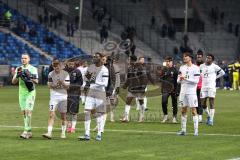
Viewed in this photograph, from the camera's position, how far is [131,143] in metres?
18.9

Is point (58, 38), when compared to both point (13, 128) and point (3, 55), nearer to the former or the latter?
point (3, 55)

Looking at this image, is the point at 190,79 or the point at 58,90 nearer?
the point at 58,90

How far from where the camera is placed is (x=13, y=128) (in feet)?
74.7

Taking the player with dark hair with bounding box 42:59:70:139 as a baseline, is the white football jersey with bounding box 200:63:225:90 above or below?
above

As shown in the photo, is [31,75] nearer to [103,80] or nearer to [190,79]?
[103,80]

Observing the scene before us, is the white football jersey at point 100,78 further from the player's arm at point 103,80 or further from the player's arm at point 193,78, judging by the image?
the player's arm at point 193,78

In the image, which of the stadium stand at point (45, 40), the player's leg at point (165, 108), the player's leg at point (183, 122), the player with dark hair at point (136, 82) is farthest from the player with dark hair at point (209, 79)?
the stadium stand at point (45, 40)

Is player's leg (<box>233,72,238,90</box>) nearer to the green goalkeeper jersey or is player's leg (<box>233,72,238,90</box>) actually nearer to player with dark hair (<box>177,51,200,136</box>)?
player with dark hair (<box>177,51,200,136</box>)

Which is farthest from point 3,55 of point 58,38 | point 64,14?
point 64,14

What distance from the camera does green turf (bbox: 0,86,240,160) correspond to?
54.1ft

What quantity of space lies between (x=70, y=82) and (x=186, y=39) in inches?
1741

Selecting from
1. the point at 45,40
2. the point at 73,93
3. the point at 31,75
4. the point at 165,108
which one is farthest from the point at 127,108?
the point at 45,40

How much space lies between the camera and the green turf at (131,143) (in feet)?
54.1

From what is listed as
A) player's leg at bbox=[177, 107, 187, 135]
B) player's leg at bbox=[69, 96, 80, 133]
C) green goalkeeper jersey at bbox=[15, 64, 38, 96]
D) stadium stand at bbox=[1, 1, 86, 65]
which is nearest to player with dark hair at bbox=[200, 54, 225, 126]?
player's leg at bbox=[177, 107, 187, 135]
